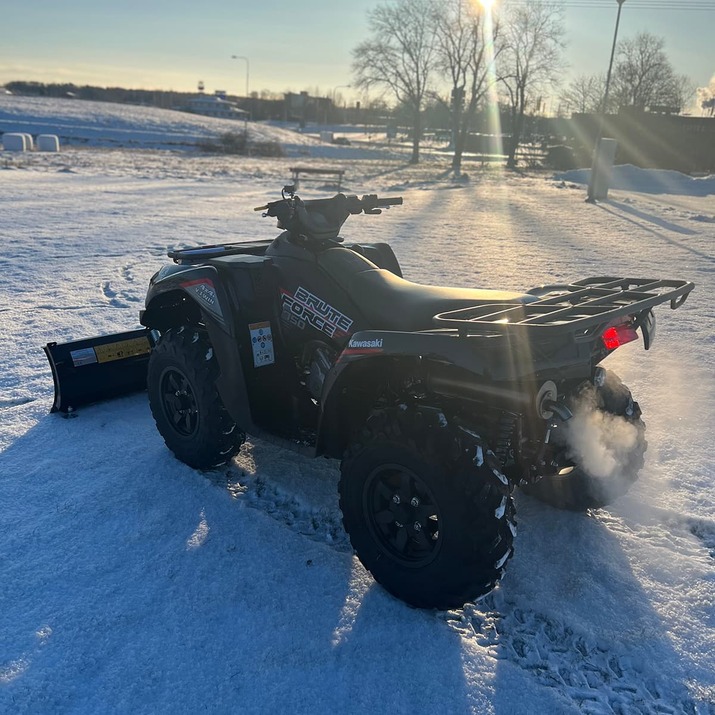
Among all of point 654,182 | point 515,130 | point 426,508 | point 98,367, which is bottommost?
point 654,182

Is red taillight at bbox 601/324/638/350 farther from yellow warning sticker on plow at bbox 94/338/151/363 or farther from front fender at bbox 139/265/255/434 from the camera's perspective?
yellow warning sticker on plow at bbox 94/338/151/363

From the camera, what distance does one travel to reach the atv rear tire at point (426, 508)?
2367 mm

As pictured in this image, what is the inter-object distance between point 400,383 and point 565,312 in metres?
0.88

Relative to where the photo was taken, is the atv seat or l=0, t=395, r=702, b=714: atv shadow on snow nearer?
l=0, t=395, r=702, b=714: atv shadow on snow

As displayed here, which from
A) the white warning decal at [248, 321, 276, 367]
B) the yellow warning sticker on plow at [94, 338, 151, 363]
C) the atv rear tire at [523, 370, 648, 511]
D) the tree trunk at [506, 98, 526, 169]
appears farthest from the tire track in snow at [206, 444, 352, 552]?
the tree trunk at [506, 98, 526, 169]

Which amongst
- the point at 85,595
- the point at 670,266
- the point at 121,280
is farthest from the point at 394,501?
the point at 670,266

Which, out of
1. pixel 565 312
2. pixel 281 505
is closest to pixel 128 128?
pixel 281 505

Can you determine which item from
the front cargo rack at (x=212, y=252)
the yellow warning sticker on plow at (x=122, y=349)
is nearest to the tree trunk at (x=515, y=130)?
the yellow warning sticker on plow at (x=122, y=349)

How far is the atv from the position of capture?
2389 mm

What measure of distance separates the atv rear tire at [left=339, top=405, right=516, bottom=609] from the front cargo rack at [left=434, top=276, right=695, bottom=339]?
17.4 inches

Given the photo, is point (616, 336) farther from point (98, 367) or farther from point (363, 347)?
point (98, 367)

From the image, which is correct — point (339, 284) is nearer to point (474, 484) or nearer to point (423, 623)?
point (474, 484)

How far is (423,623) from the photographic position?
8.48ft

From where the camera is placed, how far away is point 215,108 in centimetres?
10344
